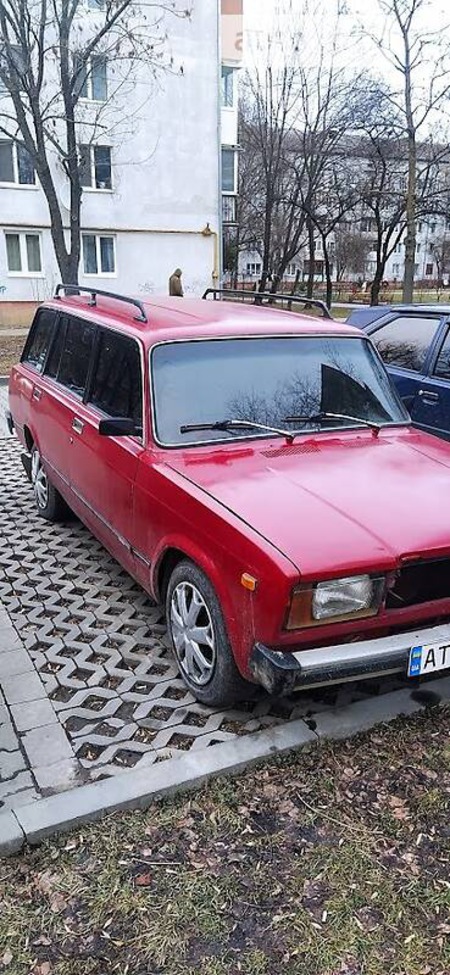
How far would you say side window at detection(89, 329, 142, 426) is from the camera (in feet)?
12.8

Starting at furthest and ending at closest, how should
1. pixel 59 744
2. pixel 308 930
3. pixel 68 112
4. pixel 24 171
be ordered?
1. pixel 24 171
2. pixel 68 112
3. pixel 59 744
4. pixel 308 930

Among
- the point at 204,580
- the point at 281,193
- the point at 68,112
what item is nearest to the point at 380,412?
the point at 204,580

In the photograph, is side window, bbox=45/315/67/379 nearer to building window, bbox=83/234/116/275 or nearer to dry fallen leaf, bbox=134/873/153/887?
dry fallen leaf, bbox=134/873/153/887

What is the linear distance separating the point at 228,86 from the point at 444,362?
25.6 meters

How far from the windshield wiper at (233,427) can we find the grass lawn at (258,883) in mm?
1615

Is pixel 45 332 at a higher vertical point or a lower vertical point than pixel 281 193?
lower

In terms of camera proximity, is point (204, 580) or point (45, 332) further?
point (45, 332)

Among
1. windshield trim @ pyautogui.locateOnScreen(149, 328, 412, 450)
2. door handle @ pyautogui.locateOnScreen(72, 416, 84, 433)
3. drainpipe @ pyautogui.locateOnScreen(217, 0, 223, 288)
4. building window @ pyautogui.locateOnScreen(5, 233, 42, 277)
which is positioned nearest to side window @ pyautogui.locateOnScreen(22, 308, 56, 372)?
door handle @ pyautogui.locateOnScreen(72, 416, 84, 433)

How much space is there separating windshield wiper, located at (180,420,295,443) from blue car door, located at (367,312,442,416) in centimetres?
278

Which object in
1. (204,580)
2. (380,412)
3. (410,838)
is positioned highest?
(380,412)

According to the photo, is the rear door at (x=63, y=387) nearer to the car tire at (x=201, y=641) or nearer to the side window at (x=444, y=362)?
the car tire at (x=201, y=641)

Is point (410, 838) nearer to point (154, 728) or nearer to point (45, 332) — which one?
point (154, 728)

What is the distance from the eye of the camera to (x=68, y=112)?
16062 mm

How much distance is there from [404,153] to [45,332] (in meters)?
25.6
